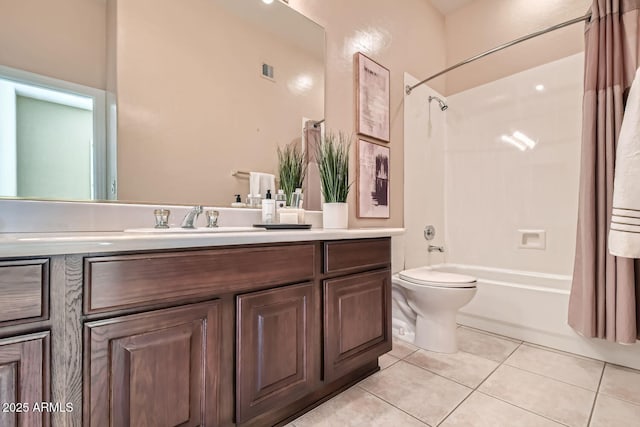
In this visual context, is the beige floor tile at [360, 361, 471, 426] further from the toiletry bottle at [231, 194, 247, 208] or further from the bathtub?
the toiletry bottle at [231, 194, 247, 208]

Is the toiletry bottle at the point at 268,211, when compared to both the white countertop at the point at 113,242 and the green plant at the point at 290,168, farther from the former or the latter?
A: the white countertop at the point at 113,242

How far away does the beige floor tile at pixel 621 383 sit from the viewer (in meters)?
1.40

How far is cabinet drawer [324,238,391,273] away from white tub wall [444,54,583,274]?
4.68 feet

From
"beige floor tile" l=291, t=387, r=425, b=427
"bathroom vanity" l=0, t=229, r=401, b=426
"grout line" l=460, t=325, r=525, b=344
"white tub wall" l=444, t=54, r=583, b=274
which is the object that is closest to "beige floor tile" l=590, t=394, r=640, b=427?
"grout line" l=460, t=325, r=525, b=344

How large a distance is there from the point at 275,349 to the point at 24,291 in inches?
28.6

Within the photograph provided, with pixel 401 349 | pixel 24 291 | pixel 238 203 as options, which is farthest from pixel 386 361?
pixel 24 291

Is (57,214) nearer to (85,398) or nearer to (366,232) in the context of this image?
(85,398)

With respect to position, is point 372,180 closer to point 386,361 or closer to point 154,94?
point 386,361

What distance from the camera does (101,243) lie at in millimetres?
697

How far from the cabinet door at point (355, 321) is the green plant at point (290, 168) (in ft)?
1.99

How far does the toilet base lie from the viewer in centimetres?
184

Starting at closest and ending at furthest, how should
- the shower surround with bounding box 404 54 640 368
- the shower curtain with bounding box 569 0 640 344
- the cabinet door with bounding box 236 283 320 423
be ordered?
1. the cabinet door with bounding box 236 283 320 423
2. the shower curtain with bounding box 569 0 640 344
3. the shower surround with bounding box 404 54 640 368

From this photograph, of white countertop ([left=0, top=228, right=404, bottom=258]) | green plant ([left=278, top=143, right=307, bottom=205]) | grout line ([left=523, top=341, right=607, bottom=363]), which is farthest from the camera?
grout line ([left=523, top=341, right=607, bottom=363])

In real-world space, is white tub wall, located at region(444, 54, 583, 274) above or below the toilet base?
above
